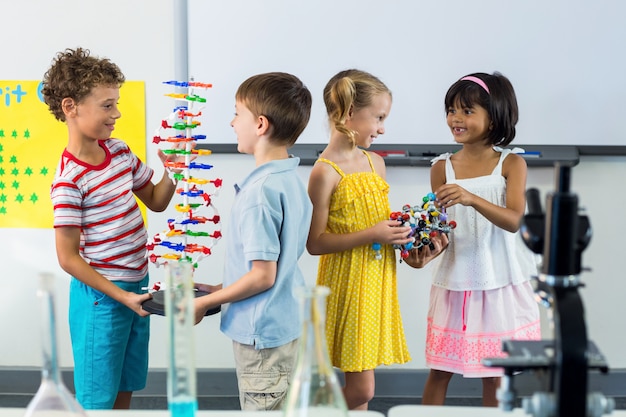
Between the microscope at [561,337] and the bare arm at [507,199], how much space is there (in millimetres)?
1149

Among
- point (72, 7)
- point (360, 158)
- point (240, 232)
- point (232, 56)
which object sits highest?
point (72, 7)

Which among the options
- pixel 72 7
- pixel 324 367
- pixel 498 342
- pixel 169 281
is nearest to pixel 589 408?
pixel 324 367

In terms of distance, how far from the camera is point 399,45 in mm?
2672

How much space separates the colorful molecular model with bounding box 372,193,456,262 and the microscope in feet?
3.59

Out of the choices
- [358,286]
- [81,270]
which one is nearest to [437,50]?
[358,286]

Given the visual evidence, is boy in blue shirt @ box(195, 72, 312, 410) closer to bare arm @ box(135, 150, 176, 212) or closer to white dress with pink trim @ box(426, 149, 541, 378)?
bare arm @ box(135, 150, 176, 212)

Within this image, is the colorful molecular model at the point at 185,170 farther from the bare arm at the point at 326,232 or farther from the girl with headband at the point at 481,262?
the girl with headband at the point at 481,262

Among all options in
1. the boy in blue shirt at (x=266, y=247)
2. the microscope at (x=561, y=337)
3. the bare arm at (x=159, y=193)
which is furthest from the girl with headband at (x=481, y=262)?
the microscope at (x=561, y=337)

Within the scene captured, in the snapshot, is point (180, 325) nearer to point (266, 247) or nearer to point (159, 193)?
point (266, 247)

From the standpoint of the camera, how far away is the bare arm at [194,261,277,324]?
1.62 meters

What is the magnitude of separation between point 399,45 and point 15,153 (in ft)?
5.07

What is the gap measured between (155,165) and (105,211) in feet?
3.12

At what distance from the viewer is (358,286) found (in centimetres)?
195

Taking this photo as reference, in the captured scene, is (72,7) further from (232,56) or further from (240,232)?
(240,232)
